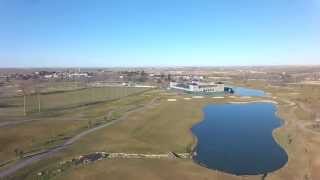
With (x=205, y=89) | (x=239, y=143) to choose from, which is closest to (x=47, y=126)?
(x=239, y=143)

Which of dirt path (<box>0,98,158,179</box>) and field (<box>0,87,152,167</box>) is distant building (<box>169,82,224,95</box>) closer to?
field (<box>0,87,152,167</box>)

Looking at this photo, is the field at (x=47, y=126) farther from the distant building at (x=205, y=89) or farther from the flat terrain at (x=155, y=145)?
the distant building at (x=205, y=89)

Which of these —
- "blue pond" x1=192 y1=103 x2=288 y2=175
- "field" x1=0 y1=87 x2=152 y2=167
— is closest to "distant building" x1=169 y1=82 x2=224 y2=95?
"blue pond" x1=192 y1=103 x2=288 y2=175

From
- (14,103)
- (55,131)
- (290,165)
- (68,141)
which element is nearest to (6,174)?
(68,141)

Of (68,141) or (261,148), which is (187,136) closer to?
(261,148)

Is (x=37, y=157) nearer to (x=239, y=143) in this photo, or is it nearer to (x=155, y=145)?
(x=155, y=145)
